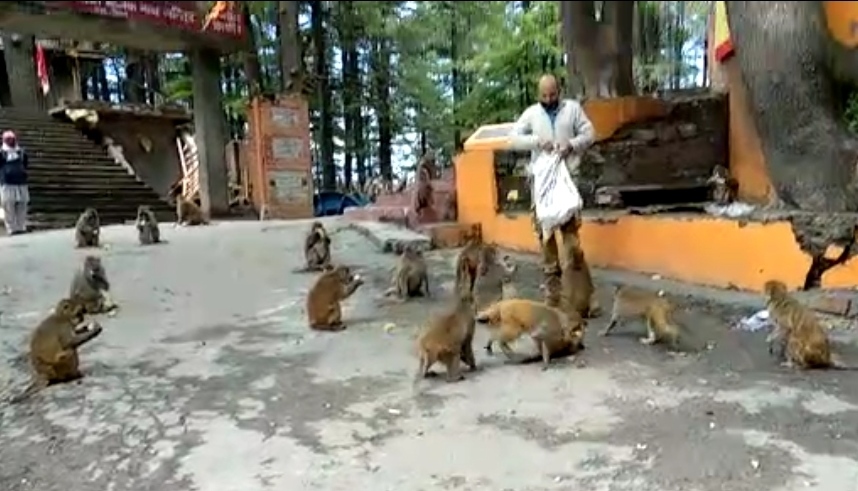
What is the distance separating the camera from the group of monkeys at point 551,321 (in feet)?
15.0

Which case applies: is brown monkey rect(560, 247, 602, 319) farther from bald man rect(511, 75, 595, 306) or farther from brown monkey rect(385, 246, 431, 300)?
brown monkey rect(385, 246, 431, 300)

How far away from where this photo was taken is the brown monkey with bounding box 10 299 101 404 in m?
4.71

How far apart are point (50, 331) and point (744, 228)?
16.0 feet

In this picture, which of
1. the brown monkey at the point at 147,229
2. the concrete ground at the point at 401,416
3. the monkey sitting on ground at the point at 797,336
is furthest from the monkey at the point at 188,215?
the monkey sitting on ground at the point at 797,336

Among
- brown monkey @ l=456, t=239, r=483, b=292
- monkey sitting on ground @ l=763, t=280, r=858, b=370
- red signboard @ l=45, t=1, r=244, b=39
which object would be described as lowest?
monkey sitting on ground @ l=763, t=280, r=858, b=370

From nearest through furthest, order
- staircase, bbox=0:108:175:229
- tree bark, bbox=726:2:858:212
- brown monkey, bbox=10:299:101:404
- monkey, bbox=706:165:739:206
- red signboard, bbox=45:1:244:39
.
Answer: red signboard, bbox=45:1:244:39 → brown monkey, bbox=10:299:101:404 → tree bark, bbox=726:2:858:212 → monkey, bbox=706:165:739:206 → staircase, bbox=0:108:175:229

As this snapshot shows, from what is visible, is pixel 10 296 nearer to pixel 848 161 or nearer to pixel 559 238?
pixel 559 238

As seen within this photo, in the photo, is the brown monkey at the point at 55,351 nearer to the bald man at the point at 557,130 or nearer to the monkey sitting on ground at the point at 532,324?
the monkey sitting on ground at the point at 532,324

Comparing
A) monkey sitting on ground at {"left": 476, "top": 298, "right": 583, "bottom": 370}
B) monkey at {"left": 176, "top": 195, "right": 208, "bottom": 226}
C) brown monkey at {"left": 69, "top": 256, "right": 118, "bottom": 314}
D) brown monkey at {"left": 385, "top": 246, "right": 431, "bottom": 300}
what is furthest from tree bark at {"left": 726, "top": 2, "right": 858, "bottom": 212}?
monkey at {"left": 176, "top": 195, "right": 208, "bottom": 226}

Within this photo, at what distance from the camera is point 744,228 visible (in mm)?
6602

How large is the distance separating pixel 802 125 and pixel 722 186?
131 inches

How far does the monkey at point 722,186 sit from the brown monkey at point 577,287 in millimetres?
3904

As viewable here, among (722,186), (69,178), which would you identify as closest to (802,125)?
(722,186)

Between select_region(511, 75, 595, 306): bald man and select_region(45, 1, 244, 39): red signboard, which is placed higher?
select_region(45, 1, 244, 39): red signboard
